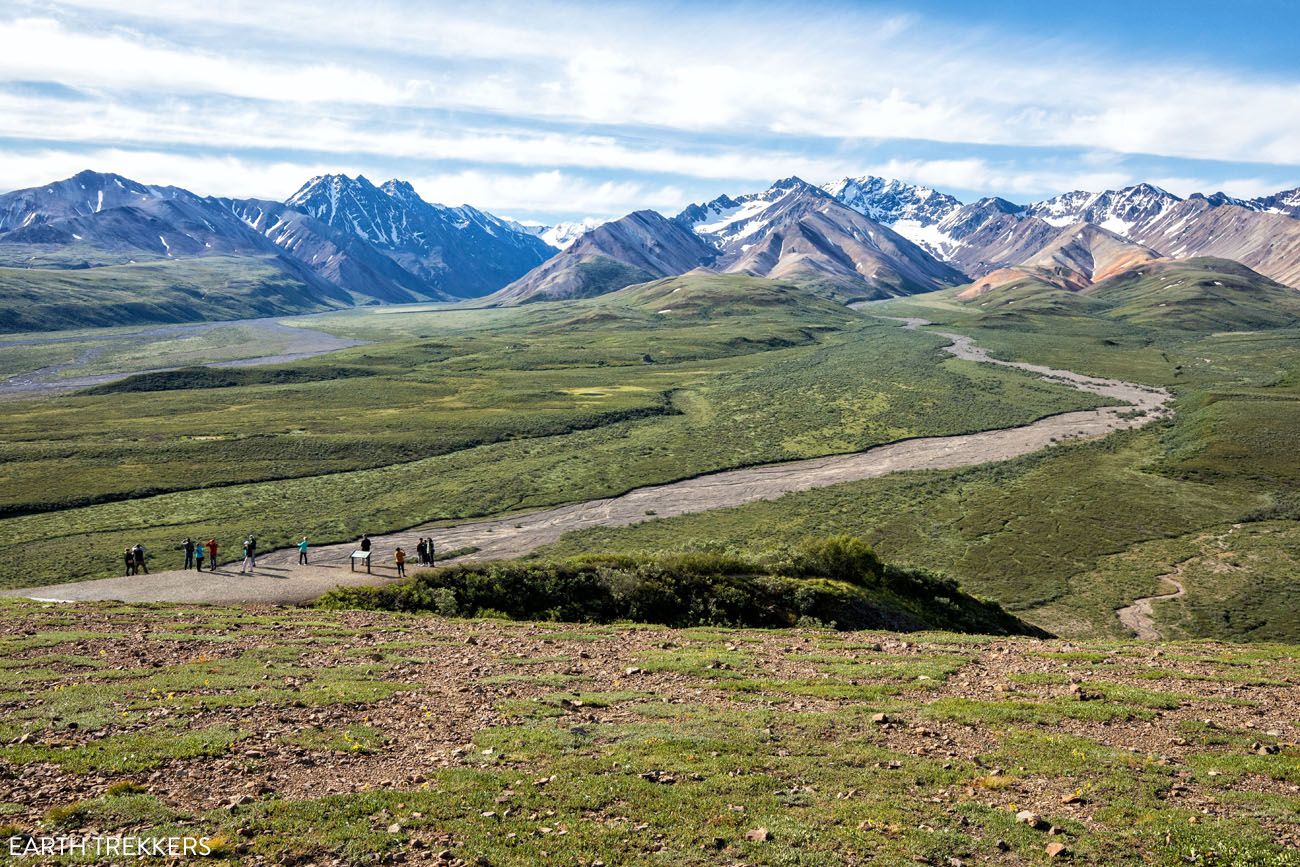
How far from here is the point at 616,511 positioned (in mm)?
83875

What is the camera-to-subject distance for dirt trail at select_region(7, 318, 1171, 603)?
4297cm

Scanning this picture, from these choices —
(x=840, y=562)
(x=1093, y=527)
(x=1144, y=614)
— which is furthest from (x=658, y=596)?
(x=1093, y=527)

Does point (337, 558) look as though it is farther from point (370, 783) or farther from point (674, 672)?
point (370, 783)

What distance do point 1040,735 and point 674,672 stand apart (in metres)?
12.3

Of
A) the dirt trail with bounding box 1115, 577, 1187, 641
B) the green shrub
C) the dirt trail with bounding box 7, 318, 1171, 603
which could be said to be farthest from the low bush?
the dirt trail with bounding box 1115, 577, 1187, 641

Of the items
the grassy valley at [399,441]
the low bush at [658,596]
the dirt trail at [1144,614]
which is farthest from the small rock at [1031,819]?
the grassy valley at [399,441]

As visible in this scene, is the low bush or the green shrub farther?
the green shrub

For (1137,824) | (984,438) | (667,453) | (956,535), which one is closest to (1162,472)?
(984,438)

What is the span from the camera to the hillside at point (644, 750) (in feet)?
48.9

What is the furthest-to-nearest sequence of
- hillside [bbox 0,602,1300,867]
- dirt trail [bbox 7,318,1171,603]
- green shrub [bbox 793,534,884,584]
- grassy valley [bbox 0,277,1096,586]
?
grassy valley [bbox 0,277,1096,586] → green shrub [bbox 793,534,884,584] → dirt trail [bbox 7,318,1171,603] → hillside [bbox 0,602,1300,867]

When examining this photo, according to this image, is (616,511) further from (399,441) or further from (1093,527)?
(1093,527)

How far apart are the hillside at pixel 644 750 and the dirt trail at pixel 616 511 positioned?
1207 centimetres

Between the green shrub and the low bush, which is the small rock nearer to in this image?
the low bush

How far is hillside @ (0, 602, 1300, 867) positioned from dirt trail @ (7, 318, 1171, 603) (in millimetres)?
12071
